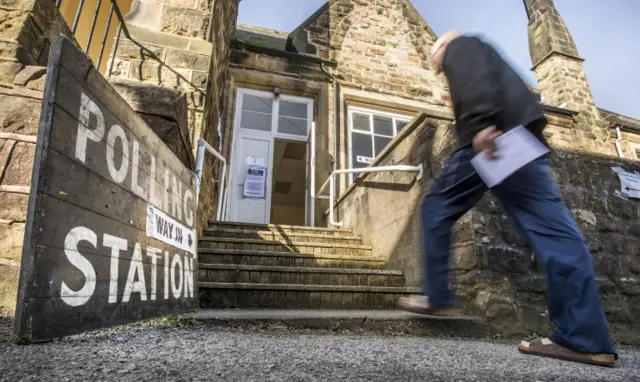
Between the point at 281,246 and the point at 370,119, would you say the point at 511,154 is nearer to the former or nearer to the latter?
the point at 281,246

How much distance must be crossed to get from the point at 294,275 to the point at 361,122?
5.28 m

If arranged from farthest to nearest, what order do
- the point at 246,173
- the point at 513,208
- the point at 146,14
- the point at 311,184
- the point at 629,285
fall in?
the point at 246,173 → the point at 311,184 → the point at 146,14 → the point at 629,285 → the point at 513,208

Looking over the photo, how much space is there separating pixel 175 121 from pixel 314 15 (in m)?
6.69

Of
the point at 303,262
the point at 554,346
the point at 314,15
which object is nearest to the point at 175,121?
the point at 303,262

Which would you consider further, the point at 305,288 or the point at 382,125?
the point at 382,125

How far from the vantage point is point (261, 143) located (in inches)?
271

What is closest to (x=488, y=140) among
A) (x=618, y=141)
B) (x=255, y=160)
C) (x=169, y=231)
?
(x=169, y=231)

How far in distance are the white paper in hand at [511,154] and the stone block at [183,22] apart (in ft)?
11.0

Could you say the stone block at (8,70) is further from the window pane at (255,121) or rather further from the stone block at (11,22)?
the window pane at (255,121)

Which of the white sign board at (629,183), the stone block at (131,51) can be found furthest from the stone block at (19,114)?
→ the white sign board at (629,183)

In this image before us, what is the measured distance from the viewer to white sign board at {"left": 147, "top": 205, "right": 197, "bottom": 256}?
1764 mm

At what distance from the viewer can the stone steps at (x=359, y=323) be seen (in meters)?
1.82

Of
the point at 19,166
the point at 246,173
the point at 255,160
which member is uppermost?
the point at 255,160

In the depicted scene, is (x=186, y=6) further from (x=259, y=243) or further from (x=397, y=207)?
(x=397, y=207)
